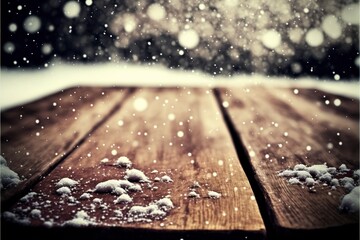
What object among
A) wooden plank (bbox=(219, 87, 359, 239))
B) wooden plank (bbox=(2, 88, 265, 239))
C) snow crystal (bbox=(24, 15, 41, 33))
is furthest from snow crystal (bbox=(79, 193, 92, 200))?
snow crystal (bbox=(24, 15, 41, 33))

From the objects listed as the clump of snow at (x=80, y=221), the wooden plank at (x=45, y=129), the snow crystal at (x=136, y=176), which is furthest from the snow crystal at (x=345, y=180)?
the wooden plank at (x=45, y=129)

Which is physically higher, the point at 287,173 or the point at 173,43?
the point at 173,43

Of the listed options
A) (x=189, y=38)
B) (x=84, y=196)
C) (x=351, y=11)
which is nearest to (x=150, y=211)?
(x=84, y=196)

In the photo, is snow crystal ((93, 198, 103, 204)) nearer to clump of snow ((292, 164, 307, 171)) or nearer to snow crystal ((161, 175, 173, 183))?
snow crystal ((161, 175, 173, 183))

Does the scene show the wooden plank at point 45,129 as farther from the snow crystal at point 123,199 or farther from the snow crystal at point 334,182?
the snow crystal at point 334,182

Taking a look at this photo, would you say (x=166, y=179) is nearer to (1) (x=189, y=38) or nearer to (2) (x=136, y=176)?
(2) (x=136, y=176)

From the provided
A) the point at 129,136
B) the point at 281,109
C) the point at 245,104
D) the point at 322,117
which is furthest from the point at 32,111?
the point at 322,117
